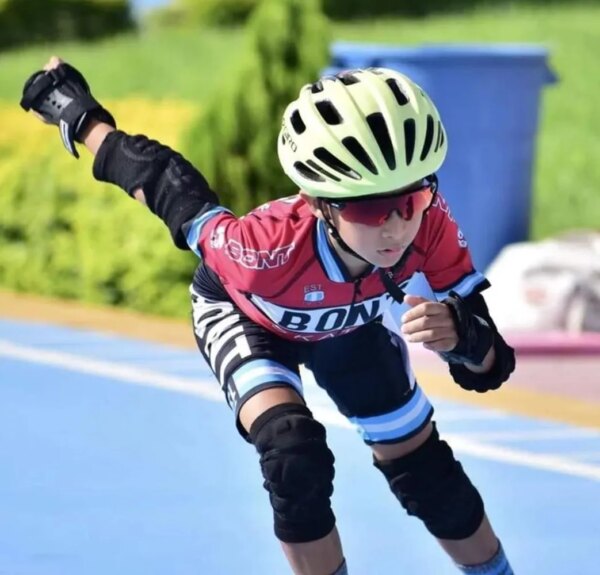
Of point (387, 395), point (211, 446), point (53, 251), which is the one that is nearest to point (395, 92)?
point (387, 395)

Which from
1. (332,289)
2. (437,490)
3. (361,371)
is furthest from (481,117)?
(332,289)

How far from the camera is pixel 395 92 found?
4.72m

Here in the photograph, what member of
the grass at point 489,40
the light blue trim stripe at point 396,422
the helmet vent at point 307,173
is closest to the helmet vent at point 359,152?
the helmet vent at point 307,173

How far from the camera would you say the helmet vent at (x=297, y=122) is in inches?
185

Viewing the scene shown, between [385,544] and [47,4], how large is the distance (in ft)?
58.3

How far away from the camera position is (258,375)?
483cm

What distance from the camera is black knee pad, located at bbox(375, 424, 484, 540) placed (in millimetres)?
4996

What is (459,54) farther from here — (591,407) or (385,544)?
(385,544)

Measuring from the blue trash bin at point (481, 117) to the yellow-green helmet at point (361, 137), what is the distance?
5559 mm

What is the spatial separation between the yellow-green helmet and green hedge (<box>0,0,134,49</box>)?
1870cm

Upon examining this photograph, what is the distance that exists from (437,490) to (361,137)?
42.6 inches

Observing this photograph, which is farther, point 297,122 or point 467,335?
point 297,122

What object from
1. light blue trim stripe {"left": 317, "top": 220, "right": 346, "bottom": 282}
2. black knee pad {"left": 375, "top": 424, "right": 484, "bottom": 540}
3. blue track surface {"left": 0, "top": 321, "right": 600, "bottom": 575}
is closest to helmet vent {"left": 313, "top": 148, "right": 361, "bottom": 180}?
light blue trim stripe {"left": 317, "top": 220, "right": 346, "bottom": 282}

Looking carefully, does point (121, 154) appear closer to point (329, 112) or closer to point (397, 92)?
point (329, 112)
